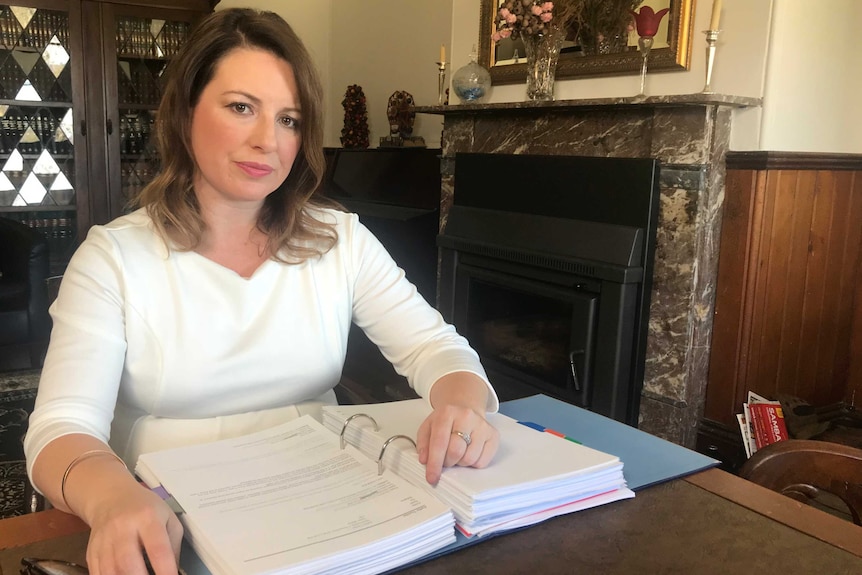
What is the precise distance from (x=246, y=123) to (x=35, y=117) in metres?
3.27

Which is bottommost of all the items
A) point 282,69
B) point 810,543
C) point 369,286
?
point 810,543

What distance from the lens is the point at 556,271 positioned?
2.45m

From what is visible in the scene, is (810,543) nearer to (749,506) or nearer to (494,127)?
(749,506)

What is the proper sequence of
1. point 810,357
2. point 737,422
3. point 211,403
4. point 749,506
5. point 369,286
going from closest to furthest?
point 749,506, point 211,403, point 369,286, point 737,422, point 810,357

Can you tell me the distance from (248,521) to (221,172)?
24.0 inches

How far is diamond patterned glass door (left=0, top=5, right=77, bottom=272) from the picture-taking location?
12.2 ft

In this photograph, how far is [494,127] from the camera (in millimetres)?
2805

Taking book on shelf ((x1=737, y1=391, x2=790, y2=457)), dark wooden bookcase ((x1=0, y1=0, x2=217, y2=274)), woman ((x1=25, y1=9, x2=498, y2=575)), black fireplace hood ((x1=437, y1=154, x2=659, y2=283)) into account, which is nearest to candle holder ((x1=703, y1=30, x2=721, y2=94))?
black fireplace hood ((x1=437, y1=154, x2=659, y2=283))

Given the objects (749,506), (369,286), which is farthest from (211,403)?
(749,506)

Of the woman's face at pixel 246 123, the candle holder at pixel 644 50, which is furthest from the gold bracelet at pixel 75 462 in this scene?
the candle holder at pixel 644 50

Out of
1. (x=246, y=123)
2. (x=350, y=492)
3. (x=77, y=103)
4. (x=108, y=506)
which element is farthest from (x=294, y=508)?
(x=77, y=103)

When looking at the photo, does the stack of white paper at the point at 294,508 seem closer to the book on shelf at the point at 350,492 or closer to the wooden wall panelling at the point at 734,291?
the book on shelf at the point at 350,492

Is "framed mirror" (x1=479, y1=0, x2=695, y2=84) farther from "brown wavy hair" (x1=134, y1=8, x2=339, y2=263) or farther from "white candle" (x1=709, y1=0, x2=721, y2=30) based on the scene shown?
"brown wavy hair" (x1=134, y1=8, x2=339, y2=263)

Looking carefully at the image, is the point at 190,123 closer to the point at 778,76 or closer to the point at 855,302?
the point at 778,76
